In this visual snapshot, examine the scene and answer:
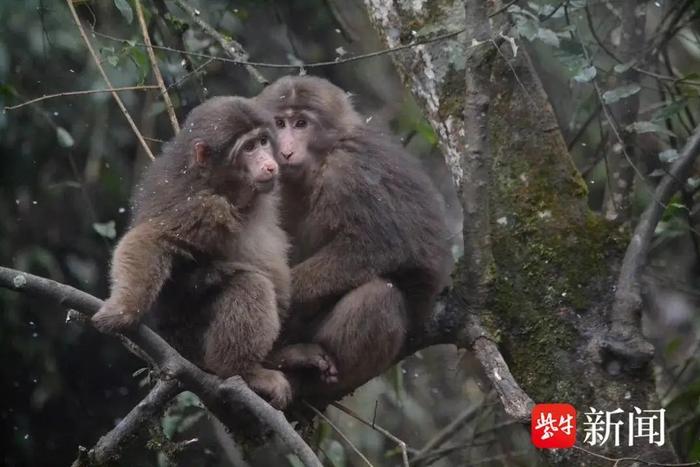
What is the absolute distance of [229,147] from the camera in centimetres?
382

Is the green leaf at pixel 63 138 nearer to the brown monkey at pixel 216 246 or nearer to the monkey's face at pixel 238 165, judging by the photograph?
the brown monkey at pixel 216 246

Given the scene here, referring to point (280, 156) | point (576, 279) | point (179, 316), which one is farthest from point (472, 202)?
point (179, 316)

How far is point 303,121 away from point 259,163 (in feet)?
2.16

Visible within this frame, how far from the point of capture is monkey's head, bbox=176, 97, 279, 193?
3.80 meters

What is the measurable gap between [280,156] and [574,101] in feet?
8.52

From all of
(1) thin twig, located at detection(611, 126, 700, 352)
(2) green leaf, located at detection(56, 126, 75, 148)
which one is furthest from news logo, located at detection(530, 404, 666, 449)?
(2) green leaf, located at detection(56, 126, 75, 148)

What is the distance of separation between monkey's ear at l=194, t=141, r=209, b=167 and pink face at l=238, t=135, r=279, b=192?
13 cm

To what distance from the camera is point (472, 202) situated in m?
3.88

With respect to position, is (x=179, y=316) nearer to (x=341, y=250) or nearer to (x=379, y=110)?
(x=341, y=250)

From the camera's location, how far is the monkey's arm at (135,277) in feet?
9.96

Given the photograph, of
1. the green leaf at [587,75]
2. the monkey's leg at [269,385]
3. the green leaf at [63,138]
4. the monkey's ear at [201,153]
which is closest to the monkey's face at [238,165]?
the monkey's ear at [201,153]

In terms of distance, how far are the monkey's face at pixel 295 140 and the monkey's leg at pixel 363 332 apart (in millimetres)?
649

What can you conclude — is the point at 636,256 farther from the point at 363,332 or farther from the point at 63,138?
the point at 63,138

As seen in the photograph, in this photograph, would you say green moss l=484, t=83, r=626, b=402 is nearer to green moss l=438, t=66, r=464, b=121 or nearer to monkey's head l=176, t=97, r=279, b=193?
green moss l=438, t=66, r=464, b=121
